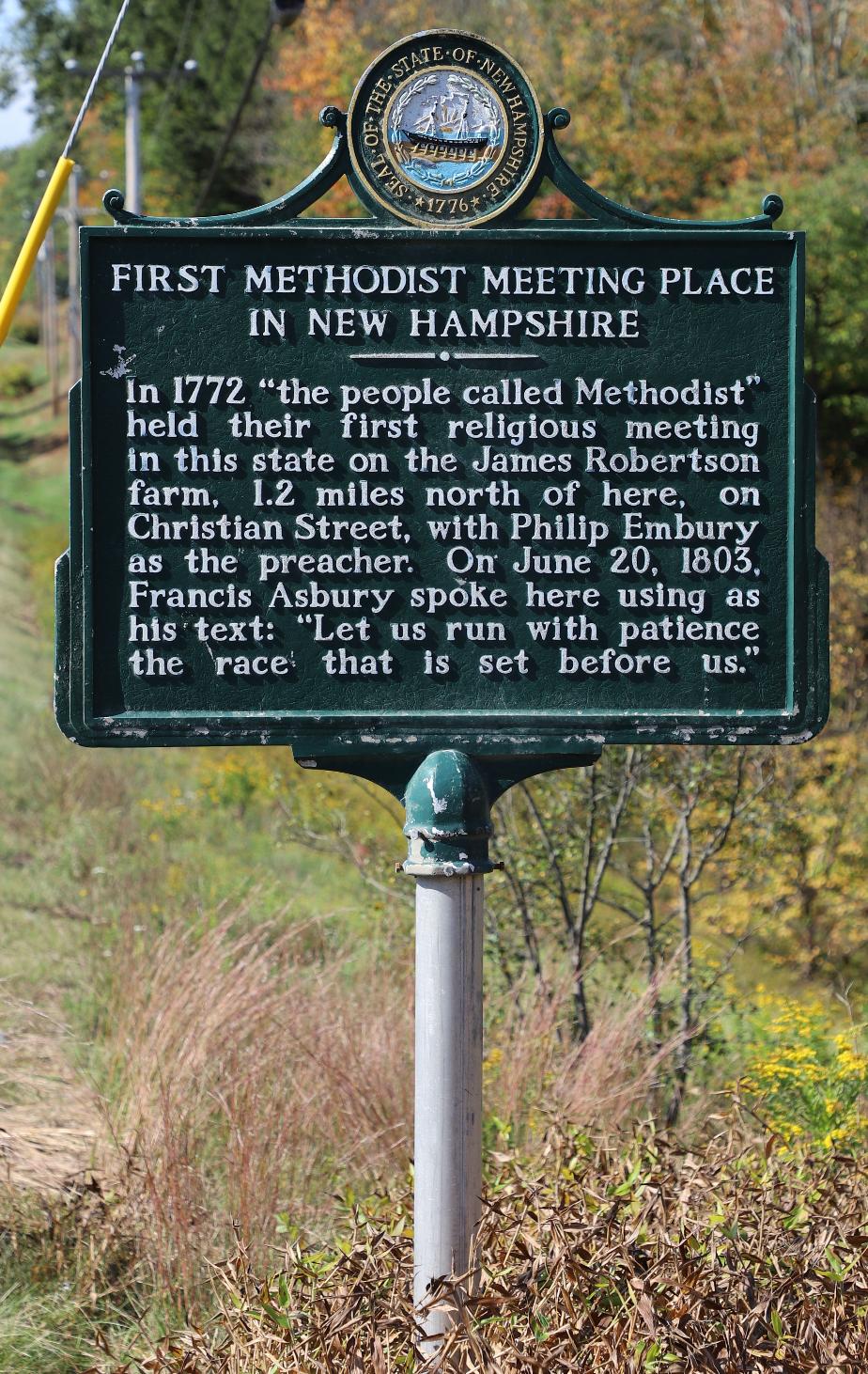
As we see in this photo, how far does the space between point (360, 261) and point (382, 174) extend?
218 millimetres

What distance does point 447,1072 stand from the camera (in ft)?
12.3

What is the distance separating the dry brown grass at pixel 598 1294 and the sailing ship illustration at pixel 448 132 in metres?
2.67

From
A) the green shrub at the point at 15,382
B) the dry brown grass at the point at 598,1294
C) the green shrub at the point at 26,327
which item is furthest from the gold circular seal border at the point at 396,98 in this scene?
the green shrub at the point at 26,327

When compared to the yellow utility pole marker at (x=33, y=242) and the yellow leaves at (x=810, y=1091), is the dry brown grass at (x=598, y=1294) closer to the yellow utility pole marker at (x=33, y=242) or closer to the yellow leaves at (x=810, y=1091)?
the yellow leaves at (x=810, y=1091)

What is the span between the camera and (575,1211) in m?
3.83

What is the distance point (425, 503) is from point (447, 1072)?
1.44 metres

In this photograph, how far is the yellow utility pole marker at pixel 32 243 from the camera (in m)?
4.58

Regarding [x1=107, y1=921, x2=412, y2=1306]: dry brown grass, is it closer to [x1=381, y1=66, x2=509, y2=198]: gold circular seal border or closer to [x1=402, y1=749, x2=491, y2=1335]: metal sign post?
[x1=402, y1=749, x2=491, y2=1335]: metal sign post

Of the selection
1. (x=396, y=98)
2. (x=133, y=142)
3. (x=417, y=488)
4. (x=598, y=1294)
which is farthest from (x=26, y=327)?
(x=598, y=1294)

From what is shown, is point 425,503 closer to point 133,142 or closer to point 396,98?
point 396,98

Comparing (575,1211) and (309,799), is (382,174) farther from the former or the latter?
(309,799)

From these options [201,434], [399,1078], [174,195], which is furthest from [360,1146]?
[174,195]

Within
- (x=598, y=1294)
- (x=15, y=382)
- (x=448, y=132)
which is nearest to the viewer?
(x=598, y=1294)

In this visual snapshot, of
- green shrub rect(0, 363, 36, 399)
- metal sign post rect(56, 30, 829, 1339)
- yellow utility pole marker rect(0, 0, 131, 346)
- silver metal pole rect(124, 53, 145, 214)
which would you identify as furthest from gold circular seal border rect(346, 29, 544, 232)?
green shrub rect(0, 363, 36, 399)
